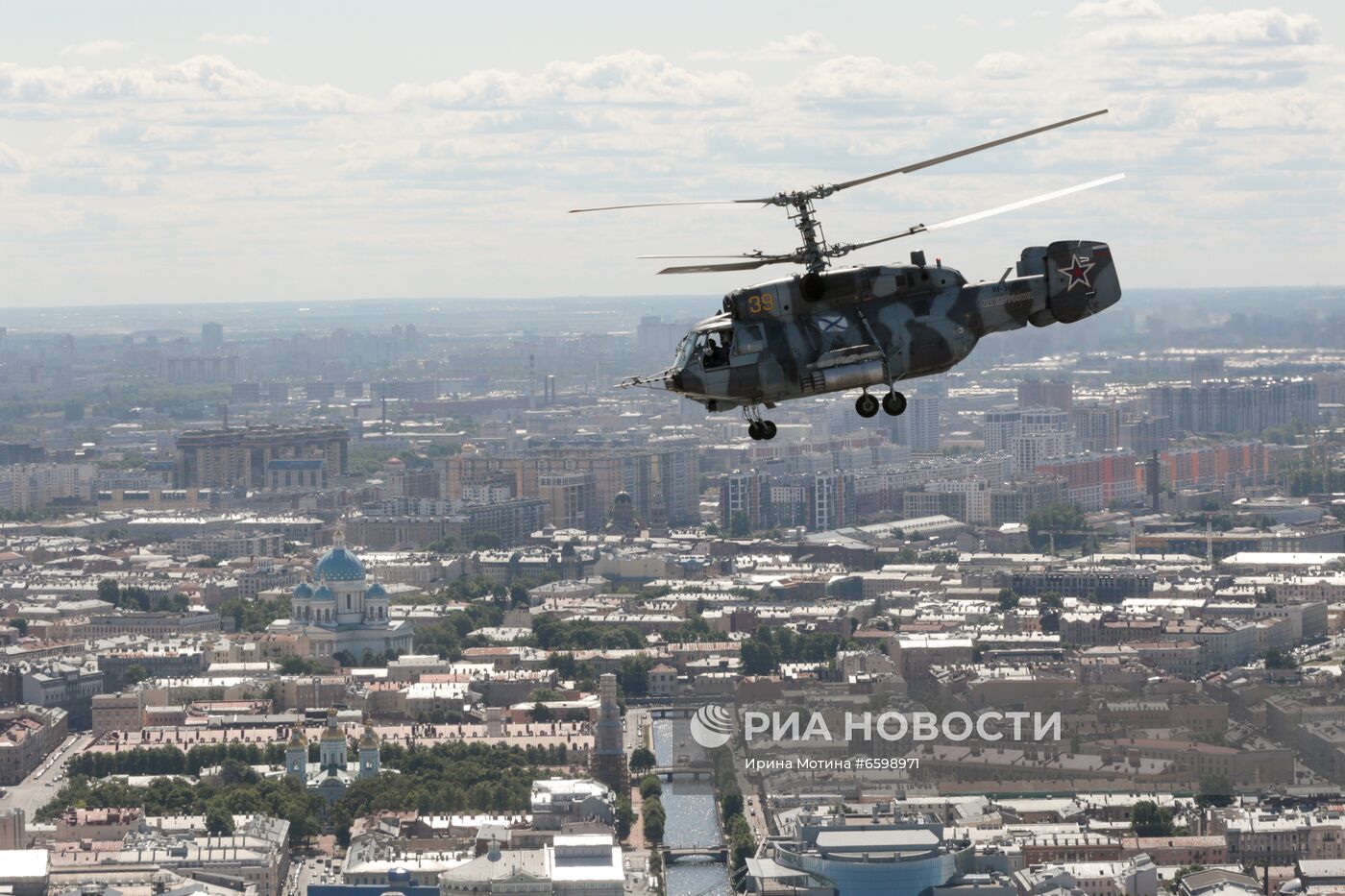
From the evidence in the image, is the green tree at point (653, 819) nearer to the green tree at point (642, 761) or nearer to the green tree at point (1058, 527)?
the green tree at point (642, 761)

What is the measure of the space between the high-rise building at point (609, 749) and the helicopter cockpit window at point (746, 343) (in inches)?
1747

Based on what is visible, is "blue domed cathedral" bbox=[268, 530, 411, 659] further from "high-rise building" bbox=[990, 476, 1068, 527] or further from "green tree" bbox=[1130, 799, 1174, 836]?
"high-rise building" bbox=[990, 476, 1068, 527]

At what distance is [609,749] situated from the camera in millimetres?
71312

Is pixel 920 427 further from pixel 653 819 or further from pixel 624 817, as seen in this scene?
pixel 653 819

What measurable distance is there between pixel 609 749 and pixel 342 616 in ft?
99.2

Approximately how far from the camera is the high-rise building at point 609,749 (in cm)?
7044

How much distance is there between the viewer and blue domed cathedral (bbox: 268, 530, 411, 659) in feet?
325

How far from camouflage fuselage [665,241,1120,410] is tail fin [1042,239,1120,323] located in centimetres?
Answer: 109

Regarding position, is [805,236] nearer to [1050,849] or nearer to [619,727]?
[1050,849]

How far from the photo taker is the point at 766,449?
165m

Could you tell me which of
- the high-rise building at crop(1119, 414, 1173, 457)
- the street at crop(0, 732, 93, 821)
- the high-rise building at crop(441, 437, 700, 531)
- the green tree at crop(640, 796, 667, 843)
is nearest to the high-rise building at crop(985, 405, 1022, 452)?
the high-rise building at crop(1119, 414, 1173, 457)

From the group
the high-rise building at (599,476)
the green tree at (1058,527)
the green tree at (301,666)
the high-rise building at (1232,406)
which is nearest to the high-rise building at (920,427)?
the high-rise building at (1232,406)

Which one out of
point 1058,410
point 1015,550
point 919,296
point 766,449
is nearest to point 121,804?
point 919,296

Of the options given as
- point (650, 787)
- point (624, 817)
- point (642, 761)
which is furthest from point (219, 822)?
point (642, 761)
